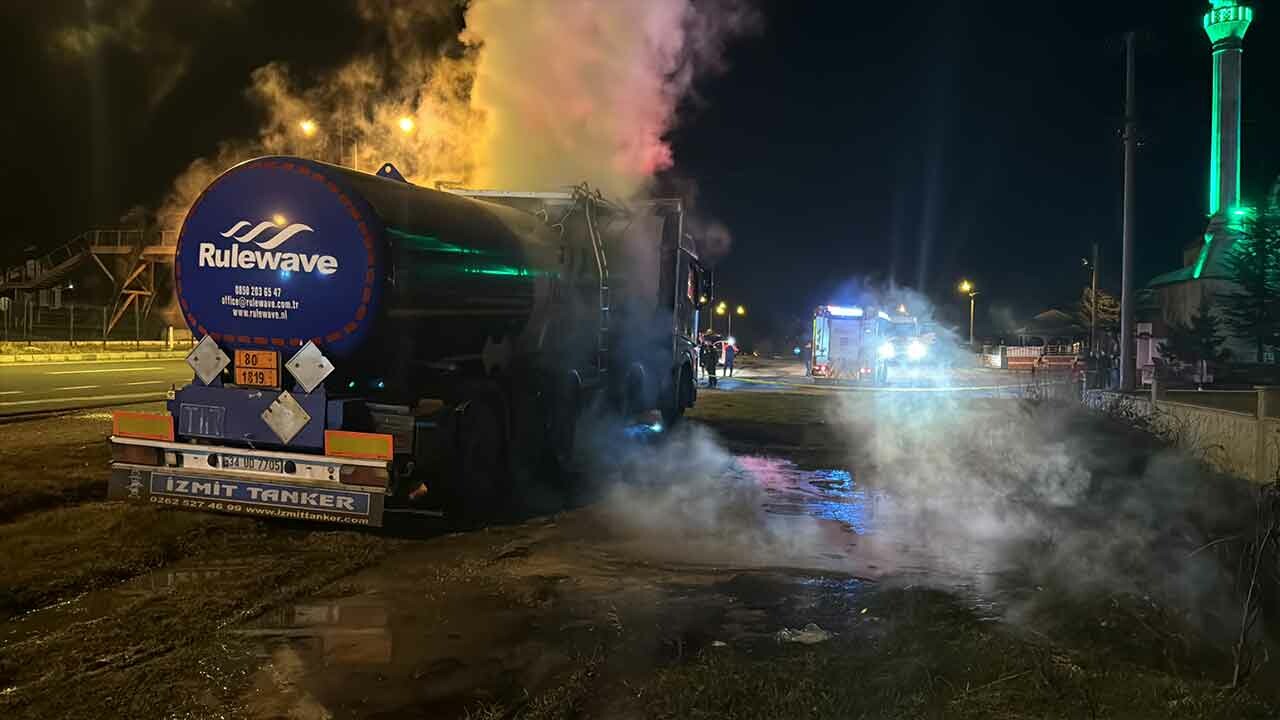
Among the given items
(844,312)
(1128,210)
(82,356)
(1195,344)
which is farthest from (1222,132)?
(82,356)

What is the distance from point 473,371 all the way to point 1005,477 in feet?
22.3

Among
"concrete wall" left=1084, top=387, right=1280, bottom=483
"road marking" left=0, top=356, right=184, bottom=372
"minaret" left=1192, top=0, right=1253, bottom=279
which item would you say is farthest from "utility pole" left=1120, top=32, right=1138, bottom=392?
"minaret" left=1192, top=0, right=1253, bottom=279

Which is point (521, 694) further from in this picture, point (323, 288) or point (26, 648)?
point (323, 288)

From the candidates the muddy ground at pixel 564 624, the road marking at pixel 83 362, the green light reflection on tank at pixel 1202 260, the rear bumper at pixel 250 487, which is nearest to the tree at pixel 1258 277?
the green light reflection on tank at pixel 1202 260

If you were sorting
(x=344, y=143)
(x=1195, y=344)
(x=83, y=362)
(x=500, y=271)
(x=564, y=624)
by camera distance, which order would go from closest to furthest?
(x=564, y=624)
(x=500, y=271)
(x=344, y=143)
(x=83, y=362)
(x=1195, y=344)

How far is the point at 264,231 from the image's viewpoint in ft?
22.7

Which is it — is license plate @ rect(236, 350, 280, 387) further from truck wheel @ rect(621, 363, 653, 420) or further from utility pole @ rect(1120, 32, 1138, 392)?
utility pole @ rect(1120, 32, 1138, 392)

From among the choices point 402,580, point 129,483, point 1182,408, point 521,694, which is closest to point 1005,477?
point 1182,408

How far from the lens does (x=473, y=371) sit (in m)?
8.40

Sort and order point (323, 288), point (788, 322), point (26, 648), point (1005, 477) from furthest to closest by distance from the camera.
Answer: point (788, 322) < point (1005, 477) < point (323, 288) < point (26, 648)

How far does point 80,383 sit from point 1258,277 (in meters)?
31.3

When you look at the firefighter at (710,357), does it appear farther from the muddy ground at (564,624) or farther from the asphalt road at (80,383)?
the muddy ground at (564,624)

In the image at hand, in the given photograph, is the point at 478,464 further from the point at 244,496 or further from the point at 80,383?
the point at 80,383

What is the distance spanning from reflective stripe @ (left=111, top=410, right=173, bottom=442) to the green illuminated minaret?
51.3 m
